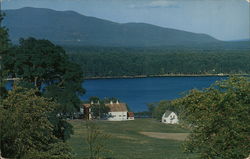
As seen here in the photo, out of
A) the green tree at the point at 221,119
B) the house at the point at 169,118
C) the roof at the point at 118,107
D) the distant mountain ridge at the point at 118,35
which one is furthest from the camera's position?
the distant mountain ridge at the point at 118,35

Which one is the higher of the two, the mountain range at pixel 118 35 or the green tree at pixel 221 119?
the mountain range at pixel 118 35

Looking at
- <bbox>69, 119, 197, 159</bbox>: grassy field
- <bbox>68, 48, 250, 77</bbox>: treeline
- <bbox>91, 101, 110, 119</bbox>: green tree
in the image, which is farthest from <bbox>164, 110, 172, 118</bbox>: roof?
<bbox>68, 48, 250, 77</bbox>: treeline

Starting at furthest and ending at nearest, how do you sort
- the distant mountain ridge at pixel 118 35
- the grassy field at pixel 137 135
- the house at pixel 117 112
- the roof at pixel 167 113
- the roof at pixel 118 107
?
the distant mountain ridge at pixel 118 35, the roof at pixel 118 107, the house at pixel 117 112, the roof at pixel 167 113, the grassy field at pixel 137 135

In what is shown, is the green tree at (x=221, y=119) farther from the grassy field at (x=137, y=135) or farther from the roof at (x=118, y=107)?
the roof at (x=118, y=107)

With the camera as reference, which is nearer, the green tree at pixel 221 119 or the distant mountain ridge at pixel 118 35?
the green tree at pixel 221 119

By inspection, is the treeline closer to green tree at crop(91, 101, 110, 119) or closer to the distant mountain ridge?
green tree at crop(91, 101, 110, 119)

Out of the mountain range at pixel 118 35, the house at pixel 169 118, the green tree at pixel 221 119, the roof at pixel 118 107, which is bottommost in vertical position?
the house at pixel 169 118

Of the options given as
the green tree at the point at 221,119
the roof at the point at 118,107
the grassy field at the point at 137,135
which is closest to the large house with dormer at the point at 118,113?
the roof at the point at 118,107
